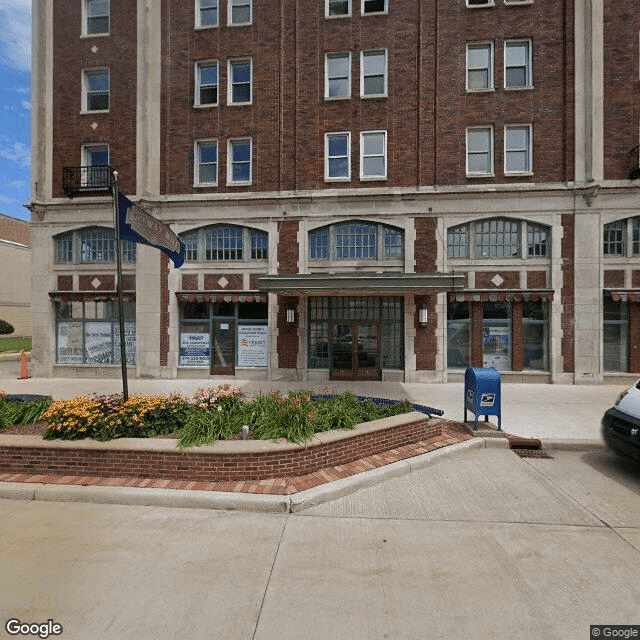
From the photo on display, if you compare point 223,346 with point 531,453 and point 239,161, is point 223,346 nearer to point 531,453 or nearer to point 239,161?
point 239,161

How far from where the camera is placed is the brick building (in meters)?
13.6

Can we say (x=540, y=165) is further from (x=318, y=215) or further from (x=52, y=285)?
(x=52, y=285)

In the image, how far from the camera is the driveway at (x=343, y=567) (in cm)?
301

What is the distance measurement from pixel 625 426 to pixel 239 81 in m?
17.4

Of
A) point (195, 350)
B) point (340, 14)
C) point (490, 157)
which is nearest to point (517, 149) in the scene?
point (490, 157)

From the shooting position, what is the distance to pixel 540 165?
45.7 ft

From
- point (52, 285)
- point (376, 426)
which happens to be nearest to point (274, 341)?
point (376, 426)

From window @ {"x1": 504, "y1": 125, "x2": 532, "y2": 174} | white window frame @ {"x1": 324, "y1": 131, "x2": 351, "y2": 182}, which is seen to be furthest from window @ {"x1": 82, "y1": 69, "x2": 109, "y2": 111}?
window @ {"x1": 504, "y1": 125, "x2": 532, "y2": 174}

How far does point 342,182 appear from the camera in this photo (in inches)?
573

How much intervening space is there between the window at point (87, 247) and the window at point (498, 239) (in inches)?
542

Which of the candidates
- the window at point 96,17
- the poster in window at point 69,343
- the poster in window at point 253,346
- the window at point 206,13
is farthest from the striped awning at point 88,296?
the window at point 206,13

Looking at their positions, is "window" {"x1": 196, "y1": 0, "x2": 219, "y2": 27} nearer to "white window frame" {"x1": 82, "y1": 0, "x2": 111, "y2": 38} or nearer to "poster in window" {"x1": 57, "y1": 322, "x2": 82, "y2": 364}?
"white window frame" {"x1": 82, "y1": 0, "x2": 111, "y2": 38}

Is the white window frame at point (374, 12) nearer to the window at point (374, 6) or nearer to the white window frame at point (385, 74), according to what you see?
the window at point (374, 6)

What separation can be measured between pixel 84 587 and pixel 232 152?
50.7ft
